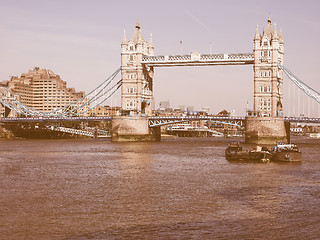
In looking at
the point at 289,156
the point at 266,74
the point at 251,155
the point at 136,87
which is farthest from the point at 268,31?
the point at 289,156

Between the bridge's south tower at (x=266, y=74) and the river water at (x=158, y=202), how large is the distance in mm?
51184

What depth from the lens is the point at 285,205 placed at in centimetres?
2792

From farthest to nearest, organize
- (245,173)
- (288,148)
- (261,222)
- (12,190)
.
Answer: (288,148), (245,173), (12,190), (261,222)

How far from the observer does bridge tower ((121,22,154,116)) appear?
10481 centimetres

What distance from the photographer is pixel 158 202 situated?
28.8 meters

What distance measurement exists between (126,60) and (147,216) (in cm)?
8321

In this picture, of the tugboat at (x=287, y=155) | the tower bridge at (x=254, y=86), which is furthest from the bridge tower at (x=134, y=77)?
the tugboat at (x=287, y=155)

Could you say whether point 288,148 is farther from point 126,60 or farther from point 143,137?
point 126,60

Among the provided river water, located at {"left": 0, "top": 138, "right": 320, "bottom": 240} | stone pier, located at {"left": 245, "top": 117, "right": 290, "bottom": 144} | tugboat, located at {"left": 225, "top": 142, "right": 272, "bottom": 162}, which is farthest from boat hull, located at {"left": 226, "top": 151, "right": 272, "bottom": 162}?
stone pier, located at {"left": 245, "top": 117, "right": 290, "bottom": 144}

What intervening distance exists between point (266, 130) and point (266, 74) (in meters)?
12.0

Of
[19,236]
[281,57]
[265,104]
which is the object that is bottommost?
[19,236]

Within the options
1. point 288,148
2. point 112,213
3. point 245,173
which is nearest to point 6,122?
point 288,148

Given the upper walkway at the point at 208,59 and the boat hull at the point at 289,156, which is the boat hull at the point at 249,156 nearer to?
the boat hull at the point at 289,156

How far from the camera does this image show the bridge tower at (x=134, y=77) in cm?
10481
